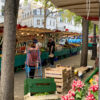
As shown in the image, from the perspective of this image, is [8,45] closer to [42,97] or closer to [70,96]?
[42,97]

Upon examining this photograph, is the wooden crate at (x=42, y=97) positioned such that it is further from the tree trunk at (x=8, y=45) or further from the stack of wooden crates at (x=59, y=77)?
the stack of wooden crates at (x=59, y=77)

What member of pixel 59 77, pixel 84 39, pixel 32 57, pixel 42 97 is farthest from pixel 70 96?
pixel 84 39

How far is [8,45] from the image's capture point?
465 cm

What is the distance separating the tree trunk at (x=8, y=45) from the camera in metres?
4.61

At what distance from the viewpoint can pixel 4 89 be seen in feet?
15.9

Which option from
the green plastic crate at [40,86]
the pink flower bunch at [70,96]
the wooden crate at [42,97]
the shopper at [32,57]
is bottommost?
the wooden crate at [42,97]

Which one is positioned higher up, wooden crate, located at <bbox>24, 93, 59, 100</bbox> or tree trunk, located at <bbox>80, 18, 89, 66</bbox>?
tree trunk, located at <bbox>80, 18, 89, 66</bbox>

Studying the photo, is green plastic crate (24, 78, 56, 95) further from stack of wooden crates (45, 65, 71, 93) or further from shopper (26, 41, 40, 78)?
shopper (26, 41, 40, 78)

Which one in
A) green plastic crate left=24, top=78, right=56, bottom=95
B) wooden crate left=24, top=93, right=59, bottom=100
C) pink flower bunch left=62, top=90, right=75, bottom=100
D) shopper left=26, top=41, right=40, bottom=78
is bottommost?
wooden crate left=24, top=93, right=59, bottom=100

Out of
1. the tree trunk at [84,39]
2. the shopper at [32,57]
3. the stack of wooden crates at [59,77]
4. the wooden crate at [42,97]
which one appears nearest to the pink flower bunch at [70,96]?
the wooden crate at [42,97]

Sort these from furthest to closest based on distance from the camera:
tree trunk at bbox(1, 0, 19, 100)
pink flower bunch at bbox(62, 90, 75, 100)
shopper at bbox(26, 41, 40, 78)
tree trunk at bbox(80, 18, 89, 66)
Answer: tree trunk at bbox(80, 18, 89, 66) → shopper at bbox(26, 41, 40, 78) → tree trunk at bbox(1, 0, 19, 100) → pink flower bunch at bbox(62, 90, 75, 100)

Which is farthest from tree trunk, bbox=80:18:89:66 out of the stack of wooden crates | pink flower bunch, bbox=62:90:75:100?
pink flower bunch, bbox=62:90:75:100

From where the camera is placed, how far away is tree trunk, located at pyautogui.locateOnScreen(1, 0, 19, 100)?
Result: 15.1 ft

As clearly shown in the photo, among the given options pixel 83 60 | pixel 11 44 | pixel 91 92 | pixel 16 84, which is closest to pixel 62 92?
pixel 16 84
